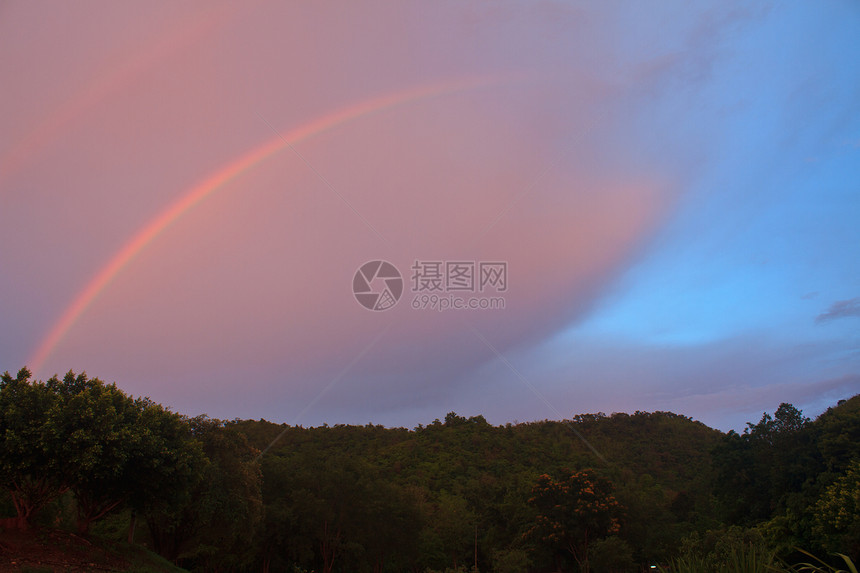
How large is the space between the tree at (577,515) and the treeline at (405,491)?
0.14m

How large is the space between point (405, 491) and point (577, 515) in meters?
15.8

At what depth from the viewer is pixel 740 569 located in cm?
487

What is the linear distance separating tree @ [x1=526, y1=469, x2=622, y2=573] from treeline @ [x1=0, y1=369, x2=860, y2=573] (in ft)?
0.44

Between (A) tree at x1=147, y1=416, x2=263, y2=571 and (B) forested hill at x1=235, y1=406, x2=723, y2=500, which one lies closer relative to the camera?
(A) tree at x1=147, y1=416, x2=263, y2=571

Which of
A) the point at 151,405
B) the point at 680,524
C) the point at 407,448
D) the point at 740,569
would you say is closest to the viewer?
the point at 740,569

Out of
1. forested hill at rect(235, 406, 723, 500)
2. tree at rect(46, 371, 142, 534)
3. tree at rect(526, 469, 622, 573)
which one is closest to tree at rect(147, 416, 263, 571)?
tree at rect(46, 371, 142, 534)

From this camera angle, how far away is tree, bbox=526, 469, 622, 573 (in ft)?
158

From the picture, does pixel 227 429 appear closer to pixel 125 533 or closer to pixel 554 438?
pixel 125 533

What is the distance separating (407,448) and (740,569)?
68.9m

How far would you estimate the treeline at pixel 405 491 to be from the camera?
19.5 m

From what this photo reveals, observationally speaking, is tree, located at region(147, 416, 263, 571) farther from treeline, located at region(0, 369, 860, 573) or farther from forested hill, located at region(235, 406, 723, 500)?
forested hill, located at region(235, 406, 723, 500)

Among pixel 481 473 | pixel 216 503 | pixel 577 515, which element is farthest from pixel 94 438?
pixel 481 473

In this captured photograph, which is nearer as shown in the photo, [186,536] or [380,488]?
[186,536]

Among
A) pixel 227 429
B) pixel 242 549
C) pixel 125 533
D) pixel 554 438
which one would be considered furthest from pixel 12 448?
pixel 554 438
